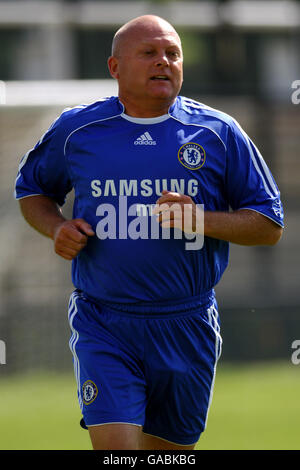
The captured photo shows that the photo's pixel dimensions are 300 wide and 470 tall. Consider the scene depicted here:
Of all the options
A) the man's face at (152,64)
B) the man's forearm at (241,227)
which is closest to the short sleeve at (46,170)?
the man's face at (152,64)

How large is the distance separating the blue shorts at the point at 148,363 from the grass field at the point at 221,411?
8.50 ft

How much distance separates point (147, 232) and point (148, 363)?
0.58 metres

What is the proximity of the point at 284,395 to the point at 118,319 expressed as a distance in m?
5.05

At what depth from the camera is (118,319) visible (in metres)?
4.13

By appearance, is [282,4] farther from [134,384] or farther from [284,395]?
[134,384]

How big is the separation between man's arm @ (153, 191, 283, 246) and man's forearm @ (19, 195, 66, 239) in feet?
1.92

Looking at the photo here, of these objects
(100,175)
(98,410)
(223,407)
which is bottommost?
(223,407)

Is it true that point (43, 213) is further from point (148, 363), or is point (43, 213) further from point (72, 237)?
point (148, 363)

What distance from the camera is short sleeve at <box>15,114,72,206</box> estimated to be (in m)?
4.34

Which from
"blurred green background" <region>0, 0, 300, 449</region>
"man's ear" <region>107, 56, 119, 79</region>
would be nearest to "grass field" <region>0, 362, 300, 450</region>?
"blurred green background" <region>0, 0, 300, 449</region>

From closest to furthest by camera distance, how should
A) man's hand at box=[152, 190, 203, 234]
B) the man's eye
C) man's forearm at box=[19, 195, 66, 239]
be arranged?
man's hand at box=[152, 190, 203, 234] < the man's eye < man's forearm at box=[19, 195, 66, 239]

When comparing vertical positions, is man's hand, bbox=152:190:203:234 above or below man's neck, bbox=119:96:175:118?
below

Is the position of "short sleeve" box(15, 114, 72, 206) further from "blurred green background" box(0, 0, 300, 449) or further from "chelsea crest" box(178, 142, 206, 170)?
"blurred green background" box(0, 0, 300, 449)
